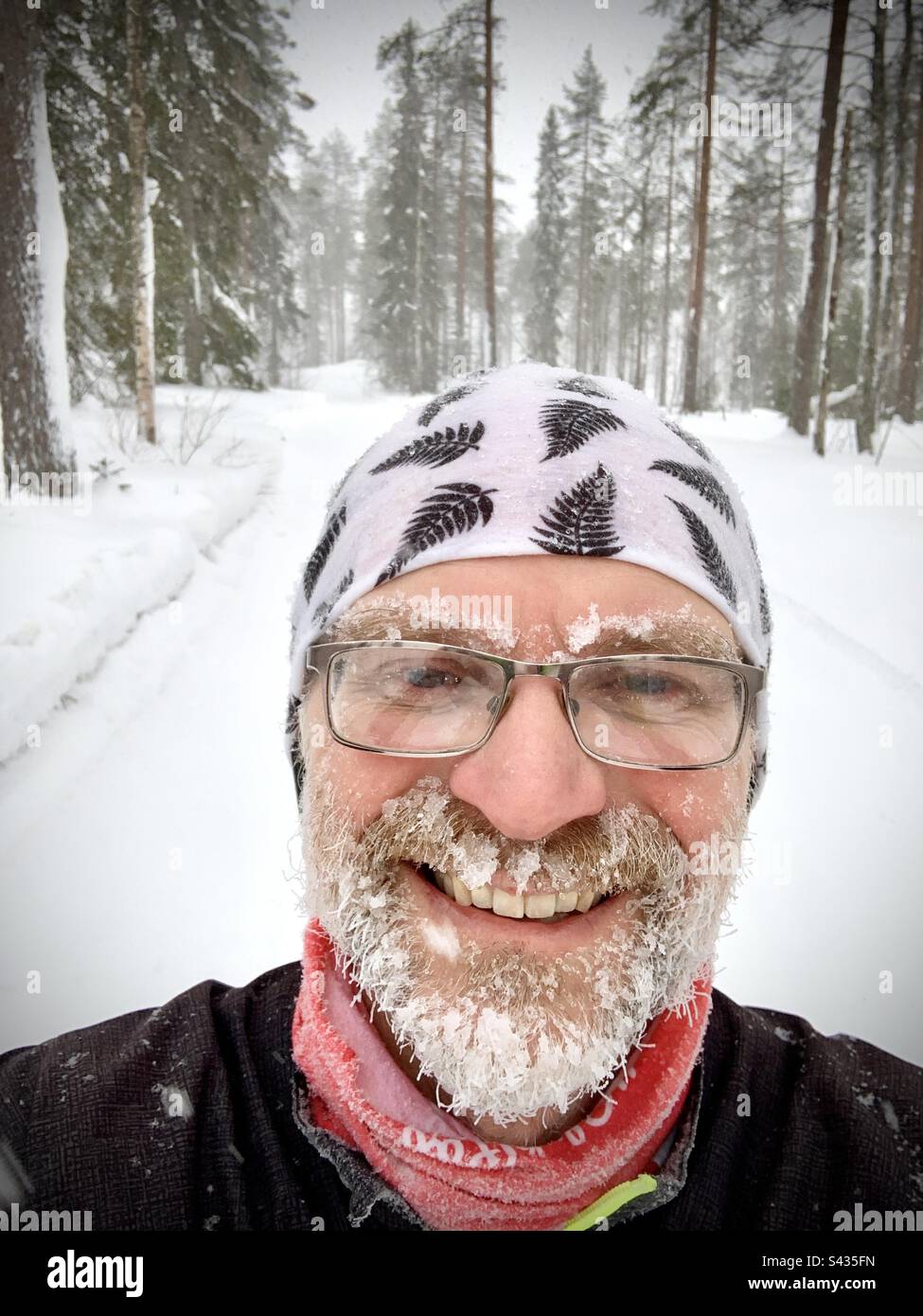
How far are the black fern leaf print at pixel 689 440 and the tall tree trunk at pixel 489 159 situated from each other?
14965 millimetres

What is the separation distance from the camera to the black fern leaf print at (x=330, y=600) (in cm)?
142

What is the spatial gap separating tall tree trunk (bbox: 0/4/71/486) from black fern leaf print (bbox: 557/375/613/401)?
18.8 ft

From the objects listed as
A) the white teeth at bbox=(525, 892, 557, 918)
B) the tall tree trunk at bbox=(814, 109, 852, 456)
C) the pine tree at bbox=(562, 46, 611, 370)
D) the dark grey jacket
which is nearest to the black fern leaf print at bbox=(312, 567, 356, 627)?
the white teeth at bbox=(525, 892, 557, 918)

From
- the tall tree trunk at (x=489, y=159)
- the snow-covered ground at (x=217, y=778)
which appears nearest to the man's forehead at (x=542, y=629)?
the snow-covered ground at (x=217, y=778)

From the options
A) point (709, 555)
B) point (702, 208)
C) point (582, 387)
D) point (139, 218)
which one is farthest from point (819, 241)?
point (709, 555)

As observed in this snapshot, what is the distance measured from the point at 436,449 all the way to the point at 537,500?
13.0 inches

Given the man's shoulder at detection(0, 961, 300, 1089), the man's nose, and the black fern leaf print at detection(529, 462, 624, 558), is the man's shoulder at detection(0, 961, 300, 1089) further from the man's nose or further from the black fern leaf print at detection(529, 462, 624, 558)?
the black fern leaf print at detection(529, 462, 624, 558)

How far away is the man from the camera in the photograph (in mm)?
1086

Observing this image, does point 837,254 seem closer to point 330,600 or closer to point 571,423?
point 571,423

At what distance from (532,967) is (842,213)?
11.7 meters

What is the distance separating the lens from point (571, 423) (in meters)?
1.54

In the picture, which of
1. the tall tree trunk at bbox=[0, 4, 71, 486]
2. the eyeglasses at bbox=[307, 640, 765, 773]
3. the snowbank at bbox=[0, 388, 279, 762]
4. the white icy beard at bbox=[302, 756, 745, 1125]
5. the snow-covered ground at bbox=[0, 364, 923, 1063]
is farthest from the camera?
the tall tree trunk at bbox=[0, 4, 71, 486]

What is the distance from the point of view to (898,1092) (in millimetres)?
1384
